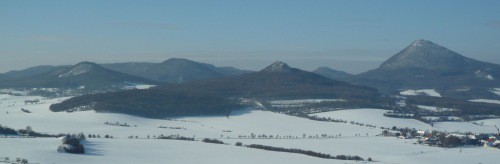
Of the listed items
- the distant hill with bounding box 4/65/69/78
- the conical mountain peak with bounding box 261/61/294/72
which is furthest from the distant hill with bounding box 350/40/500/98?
the distant hill with bounding box 4/65/69/78

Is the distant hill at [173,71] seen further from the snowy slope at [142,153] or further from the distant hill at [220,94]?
the snowy slope at [142,153]

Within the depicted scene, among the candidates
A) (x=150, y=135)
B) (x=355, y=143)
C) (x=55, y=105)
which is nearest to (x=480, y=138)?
(x=355, y=143)

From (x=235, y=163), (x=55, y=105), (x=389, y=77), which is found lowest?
(x=235, y=163)

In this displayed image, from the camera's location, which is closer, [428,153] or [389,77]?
[428,153]

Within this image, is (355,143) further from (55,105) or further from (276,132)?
(55,105)

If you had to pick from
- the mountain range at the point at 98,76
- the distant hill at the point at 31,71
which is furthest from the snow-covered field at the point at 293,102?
the distant hill at the point at 31,71
